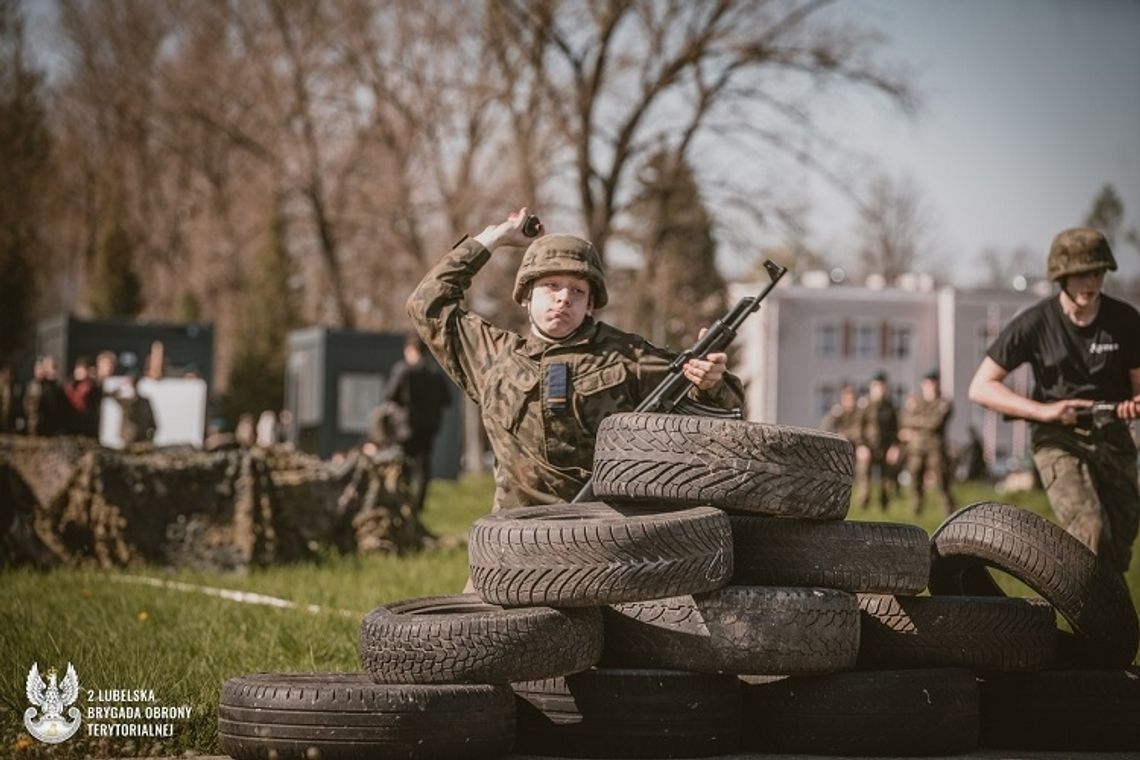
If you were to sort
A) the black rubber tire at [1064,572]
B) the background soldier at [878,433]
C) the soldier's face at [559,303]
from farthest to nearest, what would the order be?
the background soldier at [878,433] < the soldier's face at [559,303] < the black rubber tire at [1064,572]

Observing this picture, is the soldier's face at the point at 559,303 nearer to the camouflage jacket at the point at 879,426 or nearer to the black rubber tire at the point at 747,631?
the black rubber tire at the point at 747,631

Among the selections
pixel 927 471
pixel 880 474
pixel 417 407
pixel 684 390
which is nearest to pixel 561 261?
pixel 684 390

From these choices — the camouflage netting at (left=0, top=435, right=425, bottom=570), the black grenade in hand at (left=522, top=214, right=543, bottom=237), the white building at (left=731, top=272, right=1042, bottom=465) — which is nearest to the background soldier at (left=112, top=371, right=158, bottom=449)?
the camouflage netting at (left=0, top=435, right=425, bottom=570)

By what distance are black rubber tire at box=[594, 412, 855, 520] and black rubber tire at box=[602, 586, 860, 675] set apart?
347mm

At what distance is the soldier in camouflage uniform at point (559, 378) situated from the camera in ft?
22.0

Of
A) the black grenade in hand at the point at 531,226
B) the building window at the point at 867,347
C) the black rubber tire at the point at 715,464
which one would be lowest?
the black rubber tire at the point at 715,464

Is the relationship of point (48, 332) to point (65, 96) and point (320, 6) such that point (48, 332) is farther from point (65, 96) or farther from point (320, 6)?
point (65, 96)

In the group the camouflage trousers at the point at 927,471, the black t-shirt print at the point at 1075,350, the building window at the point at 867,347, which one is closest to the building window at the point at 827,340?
the building window at the point at 867,347

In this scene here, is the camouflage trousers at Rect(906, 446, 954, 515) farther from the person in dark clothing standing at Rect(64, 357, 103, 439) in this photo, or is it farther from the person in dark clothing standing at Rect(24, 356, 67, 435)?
the person in dark clothing standing at Rect(24, 356, 67, 435)

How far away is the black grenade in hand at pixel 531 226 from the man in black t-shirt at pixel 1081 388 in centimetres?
260

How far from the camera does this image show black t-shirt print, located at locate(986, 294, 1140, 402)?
27.1 feet

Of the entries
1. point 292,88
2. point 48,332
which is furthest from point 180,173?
point 48,332

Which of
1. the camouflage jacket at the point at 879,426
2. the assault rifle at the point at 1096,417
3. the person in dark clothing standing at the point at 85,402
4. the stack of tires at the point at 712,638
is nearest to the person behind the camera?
the stack of tires at the point at 712,638

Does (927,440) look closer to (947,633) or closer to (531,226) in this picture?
(531,226)
